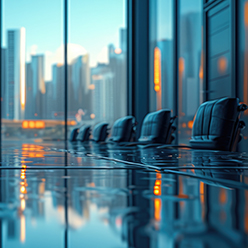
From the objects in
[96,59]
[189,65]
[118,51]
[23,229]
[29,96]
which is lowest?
[23,229]

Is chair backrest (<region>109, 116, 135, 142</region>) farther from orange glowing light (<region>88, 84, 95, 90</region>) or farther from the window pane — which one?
orange glowing light (<region>88, 84, 95, 90</region>)

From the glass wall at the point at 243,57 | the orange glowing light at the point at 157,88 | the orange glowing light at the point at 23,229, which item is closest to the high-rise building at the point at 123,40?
the orange glowing light at the point at 157,88

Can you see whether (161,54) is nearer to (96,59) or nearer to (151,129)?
(96,59)

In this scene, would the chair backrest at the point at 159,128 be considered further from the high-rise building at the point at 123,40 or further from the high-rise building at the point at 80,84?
the high-rise building at the point at 123,40

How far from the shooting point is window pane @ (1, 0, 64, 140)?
7.22 meters

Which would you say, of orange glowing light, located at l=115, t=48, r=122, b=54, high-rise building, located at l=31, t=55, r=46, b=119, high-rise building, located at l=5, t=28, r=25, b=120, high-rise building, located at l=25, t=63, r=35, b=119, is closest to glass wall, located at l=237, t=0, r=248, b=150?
orange glowing light, located at l=115, t=48, r=122, b=54

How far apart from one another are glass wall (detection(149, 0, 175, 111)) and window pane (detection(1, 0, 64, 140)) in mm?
1888

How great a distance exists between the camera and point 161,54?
22.4 feet

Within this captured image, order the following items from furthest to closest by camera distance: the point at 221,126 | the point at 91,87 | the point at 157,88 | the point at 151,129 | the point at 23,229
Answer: the point at 91,87, the point at 157,88, the point at 151,129, the point at 221,126, the point at 23,229

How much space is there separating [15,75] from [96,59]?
1.75 m

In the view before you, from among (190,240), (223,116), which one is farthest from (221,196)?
(223,116)

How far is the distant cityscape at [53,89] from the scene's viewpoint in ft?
23.8

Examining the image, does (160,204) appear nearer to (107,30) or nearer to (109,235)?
(109,235)

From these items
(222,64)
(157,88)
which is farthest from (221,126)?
(157,88)
